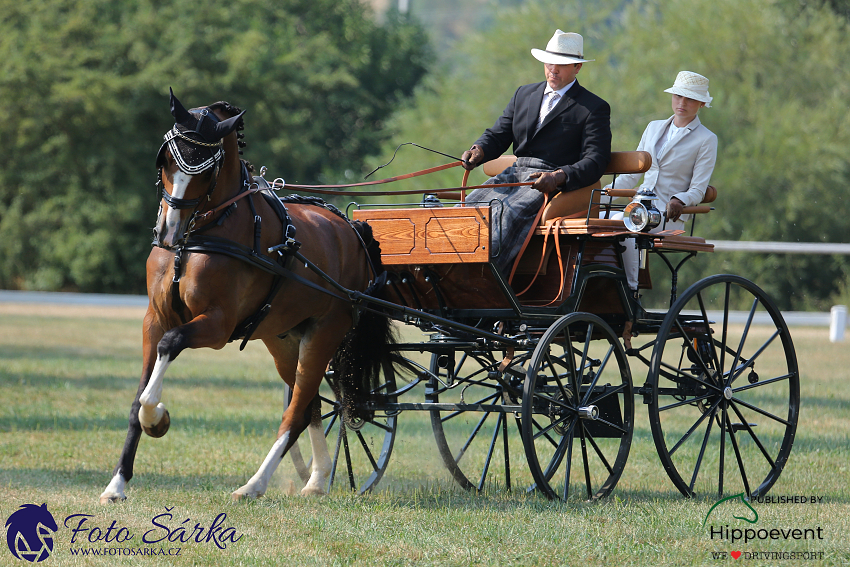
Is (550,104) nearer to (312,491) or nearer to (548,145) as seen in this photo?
(548,145)

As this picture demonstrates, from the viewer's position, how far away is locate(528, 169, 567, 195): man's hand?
630 cm

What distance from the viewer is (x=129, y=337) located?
62.2 ft

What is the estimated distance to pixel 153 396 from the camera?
529 cm

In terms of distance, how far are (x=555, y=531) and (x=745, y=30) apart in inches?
1121

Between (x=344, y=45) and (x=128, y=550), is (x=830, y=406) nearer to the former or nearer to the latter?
(x=128, y=550)

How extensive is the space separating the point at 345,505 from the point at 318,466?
73cm

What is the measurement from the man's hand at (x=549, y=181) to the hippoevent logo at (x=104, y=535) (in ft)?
8.43

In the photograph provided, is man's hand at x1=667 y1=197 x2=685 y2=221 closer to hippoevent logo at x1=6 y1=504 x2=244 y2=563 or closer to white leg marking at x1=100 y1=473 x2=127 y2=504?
hippoevent logo at x1=6 y1=504 x2=244 y2=563

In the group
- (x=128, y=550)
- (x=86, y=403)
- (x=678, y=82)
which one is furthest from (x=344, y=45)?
(x=128, y=550)

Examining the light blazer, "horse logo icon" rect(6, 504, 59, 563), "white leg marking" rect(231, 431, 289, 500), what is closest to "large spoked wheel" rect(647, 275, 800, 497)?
the light blazer

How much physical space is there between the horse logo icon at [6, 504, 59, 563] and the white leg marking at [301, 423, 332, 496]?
1711 mm

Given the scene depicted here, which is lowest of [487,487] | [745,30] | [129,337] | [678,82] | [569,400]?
[129,337]

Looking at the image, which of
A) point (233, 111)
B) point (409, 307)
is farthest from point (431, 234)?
point (233, 111)

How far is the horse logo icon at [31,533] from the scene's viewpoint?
480 cm
